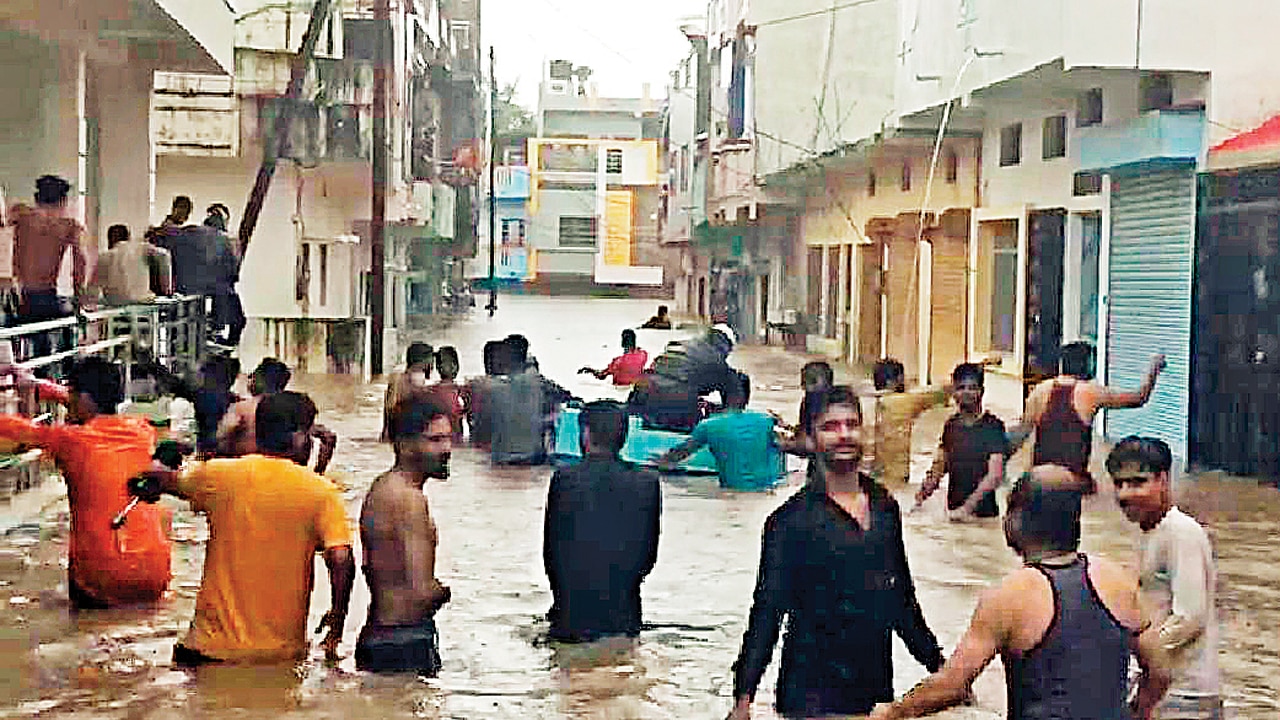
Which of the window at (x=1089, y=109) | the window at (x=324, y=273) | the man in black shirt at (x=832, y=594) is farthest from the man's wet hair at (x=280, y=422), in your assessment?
the window at (x=324, y=273)

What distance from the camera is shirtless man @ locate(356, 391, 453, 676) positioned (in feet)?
27.3

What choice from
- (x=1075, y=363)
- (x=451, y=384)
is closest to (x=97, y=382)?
(x=1075, y=363)

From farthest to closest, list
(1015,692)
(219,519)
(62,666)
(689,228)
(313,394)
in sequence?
(689,228), (313,394), (62,666), (219,519), (1015,692)

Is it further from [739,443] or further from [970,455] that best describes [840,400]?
[739,443]

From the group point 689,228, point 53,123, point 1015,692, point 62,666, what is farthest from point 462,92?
point 1015,692

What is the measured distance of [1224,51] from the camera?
65.3 ft

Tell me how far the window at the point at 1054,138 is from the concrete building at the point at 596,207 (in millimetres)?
70572

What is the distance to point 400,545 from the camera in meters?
8.48

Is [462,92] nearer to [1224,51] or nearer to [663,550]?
[1224,51]

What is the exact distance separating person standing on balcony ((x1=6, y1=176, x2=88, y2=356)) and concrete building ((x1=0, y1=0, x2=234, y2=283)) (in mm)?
3701

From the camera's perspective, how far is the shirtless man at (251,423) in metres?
11.1

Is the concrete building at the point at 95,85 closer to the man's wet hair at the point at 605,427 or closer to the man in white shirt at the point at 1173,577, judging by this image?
the man's wet hair at the point at 605,427

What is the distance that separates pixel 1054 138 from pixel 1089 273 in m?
2.17

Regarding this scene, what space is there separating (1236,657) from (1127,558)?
10.6ft
